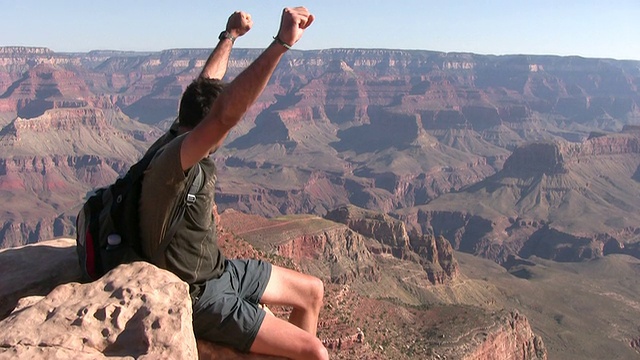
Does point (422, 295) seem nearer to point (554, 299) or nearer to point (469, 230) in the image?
point (554, 299)

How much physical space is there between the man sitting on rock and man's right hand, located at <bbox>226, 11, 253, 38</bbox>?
2064 mm

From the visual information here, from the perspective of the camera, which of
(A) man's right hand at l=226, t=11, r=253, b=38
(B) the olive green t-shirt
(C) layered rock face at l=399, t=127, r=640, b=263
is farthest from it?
(C) layered rock face at l=399, t=127, r=640, b=263

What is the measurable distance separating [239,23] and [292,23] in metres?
3.45

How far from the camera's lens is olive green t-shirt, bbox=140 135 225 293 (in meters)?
8.06

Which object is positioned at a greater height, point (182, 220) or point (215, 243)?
point (182, 220)

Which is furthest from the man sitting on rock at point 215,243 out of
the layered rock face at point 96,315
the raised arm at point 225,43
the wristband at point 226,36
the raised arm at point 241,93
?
the wristband at point 226,36

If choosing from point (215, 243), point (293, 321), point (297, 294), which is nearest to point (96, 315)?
point (215, 243)

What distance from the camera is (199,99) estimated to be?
8617 mm

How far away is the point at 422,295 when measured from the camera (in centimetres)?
7100

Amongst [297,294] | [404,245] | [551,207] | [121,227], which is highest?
[121,227]

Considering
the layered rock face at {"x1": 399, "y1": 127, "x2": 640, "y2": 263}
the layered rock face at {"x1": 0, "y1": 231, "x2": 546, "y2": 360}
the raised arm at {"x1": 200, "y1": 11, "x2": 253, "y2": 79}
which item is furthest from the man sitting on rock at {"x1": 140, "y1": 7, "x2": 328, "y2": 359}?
the layered rock face at {"x1": 399, "y1": 127, "x2": 640, "y2": 263}

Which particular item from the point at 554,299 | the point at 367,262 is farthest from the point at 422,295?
the point at 554,299

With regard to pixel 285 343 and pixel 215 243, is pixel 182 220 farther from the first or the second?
pixel 285 343

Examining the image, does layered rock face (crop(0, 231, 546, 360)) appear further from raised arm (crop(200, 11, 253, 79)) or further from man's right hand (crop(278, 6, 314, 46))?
raised arm (crop(200, 11, 253, 79))
